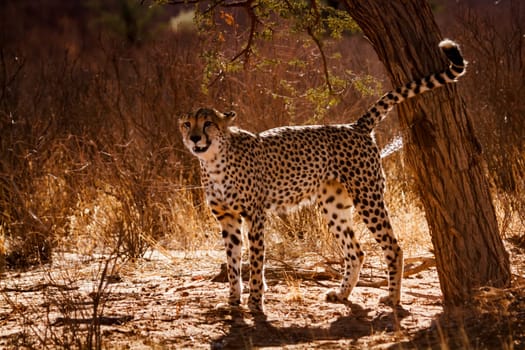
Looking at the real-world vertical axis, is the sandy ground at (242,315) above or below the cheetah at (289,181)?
below

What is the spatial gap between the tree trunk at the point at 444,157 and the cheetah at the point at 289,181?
0.29m

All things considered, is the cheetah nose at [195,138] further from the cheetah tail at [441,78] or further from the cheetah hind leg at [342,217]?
the cheetah tail at [441,78]

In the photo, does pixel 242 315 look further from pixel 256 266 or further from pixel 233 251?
pixel 233 251

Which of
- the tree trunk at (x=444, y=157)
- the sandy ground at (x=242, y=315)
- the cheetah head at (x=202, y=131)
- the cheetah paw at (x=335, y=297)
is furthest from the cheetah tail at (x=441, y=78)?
the cheetah paw at (x=335, y=297)

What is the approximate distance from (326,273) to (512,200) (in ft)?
5.83

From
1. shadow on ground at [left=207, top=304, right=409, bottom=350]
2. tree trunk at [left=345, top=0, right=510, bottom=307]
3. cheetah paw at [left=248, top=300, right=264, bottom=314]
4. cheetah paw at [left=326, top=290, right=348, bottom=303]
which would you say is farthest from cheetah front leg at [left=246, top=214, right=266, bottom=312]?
tree trunk at [left=345, top=0, right=510, bottom=307]

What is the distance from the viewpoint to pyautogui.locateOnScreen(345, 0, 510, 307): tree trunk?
4.83 m

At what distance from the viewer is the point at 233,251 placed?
539 cm

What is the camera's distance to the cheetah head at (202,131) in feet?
17.0

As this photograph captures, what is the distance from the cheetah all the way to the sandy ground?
0.83 feet

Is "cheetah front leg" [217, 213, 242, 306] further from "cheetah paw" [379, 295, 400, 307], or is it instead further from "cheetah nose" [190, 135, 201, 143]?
"cheetah paw" [379, 295, 400, 307]

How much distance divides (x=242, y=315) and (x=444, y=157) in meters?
1.54

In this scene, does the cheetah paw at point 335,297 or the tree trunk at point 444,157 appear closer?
the tree trunk at point 444,157

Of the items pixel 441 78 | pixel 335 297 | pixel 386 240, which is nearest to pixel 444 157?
pixel 441 78
